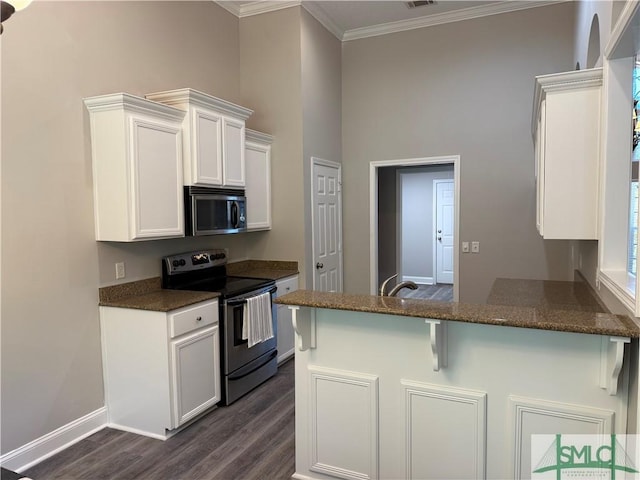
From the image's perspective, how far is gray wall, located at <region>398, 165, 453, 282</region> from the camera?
8891 mm

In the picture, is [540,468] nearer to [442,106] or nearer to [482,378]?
[482,378]

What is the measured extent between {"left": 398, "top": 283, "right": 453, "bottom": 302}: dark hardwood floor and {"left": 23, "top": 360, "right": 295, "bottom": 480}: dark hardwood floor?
15.6 ft

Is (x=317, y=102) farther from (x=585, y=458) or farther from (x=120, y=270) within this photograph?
(x=585, y=458)

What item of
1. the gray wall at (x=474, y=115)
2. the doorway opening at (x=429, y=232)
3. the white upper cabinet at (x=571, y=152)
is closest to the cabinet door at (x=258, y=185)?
the gray wall at (x=474, y=115)

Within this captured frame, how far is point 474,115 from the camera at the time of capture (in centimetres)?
488

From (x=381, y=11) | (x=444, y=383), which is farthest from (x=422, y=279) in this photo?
(x=444, y=383)

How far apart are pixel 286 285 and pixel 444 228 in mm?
5252

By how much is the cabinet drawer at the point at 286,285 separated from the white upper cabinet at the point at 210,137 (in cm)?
101

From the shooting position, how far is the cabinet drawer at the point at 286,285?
14.1 ft

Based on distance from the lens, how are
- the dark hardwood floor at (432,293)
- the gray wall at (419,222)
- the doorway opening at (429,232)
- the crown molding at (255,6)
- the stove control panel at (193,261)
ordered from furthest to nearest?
the gray wall at (419,222)
the doorway opening at (429,232)
the dark hardwood floor at (432,293)
the crown molding at (255,6)
the stove control panel at (193,261)

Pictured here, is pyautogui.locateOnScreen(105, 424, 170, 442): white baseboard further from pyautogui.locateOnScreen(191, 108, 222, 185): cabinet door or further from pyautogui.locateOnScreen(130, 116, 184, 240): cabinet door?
pyautogui.locateOnScreen(191, 108, 222, 185): cabinet door

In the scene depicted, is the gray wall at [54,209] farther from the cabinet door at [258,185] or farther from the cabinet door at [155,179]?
the cabinet door at [258,185]

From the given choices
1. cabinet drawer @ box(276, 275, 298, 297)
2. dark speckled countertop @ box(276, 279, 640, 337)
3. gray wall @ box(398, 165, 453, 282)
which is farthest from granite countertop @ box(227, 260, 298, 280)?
gray wall @ box(398, 165, 453, 282)

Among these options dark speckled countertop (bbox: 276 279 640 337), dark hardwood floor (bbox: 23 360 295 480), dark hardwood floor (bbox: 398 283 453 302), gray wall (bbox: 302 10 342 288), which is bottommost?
dark hardwood floor (bbox: 23 360 295 480)
